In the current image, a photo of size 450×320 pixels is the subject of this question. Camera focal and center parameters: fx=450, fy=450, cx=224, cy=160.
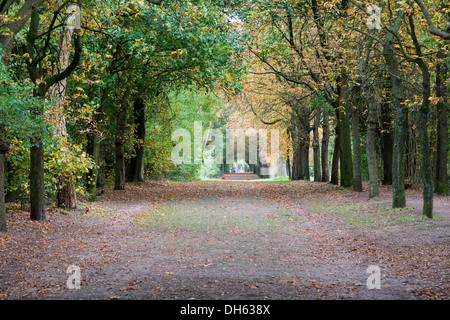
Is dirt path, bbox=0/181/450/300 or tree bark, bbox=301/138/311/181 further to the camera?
tree bark, bbox=301/138/311/181

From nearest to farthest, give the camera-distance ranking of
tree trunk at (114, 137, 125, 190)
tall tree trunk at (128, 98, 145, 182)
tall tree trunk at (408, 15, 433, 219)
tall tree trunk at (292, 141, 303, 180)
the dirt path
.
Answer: the dirt path → tall tree trunk at (408, 15, 433, 219) → tree trunk at (114, 137, 125, 190) → tall tree trunk at (128, 98, 145, 182) → tall tree trunk at (292, 141, 303, 180)

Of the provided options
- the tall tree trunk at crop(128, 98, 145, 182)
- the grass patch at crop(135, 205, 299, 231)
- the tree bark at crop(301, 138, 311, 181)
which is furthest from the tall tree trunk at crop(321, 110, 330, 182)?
the grass patch at crop(135, 205, 299, 231)

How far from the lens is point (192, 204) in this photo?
18.9 m

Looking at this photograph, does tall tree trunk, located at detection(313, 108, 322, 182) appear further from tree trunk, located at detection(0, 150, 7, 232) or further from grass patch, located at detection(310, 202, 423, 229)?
tree trunk, located at detection(0, 150, 7, 232)

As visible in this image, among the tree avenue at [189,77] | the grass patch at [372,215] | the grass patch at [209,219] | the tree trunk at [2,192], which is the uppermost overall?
the tree avenue at [189,77]

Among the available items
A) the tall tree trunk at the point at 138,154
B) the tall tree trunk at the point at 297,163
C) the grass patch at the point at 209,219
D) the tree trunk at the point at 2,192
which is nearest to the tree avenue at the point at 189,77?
the tree trunk at the point at 2,192

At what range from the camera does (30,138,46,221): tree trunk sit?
39.0ft

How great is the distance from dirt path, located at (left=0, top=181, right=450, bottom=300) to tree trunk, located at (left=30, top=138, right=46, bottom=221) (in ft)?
1.26

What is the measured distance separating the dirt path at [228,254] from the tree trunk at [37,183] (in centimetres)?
38

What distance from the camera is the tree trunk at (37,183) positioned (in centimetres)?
1189

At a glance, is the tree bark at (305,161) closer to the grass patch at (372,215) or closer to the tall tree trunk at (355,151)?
the tall tree trunk at (355,151)

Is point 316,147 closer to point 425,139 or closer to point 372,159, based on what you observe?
point 372,159

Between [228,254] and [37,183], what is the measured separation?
6.07 meters
